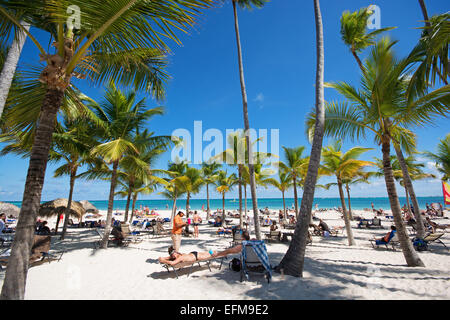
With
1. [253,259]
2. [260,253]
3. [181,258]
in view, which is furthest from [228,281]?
[181,258]

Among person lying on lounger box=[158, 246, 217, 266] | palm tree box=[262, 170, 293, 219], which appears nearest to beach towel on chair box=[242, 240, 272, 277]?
person lying on lounger box=[158, 246, 217, 266]

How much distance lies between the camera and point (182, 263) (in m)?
5.86

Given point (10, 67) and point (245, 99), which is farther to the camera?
point (245, 99)

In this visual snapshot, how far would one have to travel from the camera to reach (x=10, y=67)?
4.49 m

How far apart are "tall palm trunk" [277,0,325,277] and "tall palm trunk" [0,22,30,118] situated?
7.34 meters

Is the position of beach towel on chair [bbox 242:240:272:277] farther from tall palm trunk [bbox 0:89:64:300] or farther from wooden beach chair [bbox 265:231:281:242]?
wooden beach chair [bbox 265:231:281:242]

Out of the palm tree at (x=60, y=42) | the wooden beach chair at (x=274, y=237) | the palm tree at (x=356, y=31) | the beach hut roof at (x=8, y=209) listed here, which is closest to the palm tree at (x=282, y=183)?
the wooden beach chair at (x=274, y=237)

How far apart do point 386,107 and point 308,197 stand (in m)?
3.70

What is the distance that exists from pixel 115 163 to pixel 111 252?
3807mm

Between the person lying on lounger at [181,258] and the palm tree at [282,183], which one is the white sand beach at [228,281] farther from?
the palm tree at [282,183]

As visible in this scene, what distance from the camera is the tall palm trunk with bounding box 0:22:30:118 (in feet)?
14.2

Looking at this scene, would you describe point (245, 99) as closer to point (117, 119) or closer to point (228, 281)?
point (117, 119)

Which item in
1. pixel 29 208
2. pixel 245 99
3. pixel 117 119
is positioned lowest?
pixel 29 208
